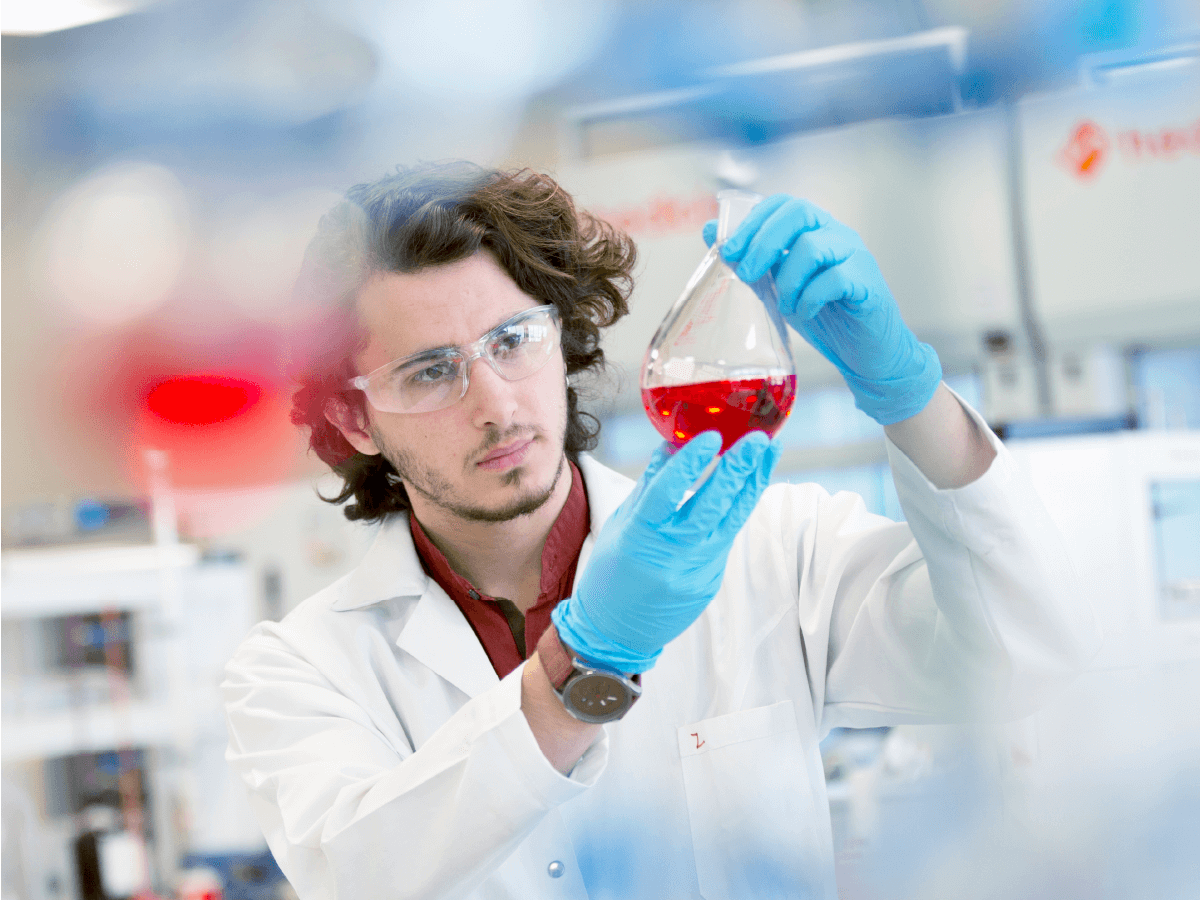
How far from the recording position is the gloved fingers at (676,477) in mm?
681

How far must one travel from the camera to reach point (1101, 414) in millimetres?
2098

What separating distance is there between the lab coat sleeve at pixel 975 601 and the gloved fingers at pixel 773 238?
224mm

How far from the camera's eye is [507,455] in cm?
105

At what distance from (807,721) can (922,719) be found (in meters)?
0.14

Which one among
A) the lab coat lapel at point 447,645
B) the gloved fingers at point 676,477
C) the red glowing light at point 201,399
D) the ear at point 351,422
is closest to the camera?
the gloved fingers at point 676,477

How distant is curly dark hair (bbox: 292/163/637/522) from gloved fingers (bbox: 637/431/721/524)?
1.52ft

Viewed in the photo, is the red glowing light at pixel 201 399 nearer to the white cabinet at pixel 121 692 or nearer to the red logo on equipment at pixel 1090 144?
the white cabinet at pixel 121 692

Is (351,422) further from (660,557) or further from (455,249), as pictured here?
(660,557)

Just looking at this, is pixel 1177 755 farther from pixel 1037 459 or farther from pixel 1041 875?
pixel 1037 459

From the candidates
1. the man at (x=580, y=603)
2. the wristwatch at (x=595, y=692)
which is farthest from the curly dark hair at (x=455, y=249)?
the wristwatch at (x=595, y=692)

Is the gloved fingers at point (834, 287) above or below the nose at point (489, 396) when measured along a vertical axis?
above

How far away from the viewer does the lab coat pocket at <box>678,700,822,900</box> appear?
1029mm

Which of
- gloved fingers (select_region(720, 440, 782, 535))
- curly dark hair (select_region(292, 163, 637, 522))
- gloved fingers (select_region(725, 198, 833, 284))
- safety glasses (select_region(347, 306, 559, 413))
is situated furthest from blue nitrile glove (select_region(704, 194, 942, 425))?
curly dark hair (select_region(292, 163, 637, 522))

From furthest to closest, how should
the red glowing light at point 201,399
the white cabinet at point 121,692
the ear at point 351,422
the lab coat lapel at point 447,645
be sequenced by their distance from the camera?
the white cabinet at point 121,692
the red glowing light at point 201,399
the ear at point 351,422
the lab coat lapel at point 447,645
